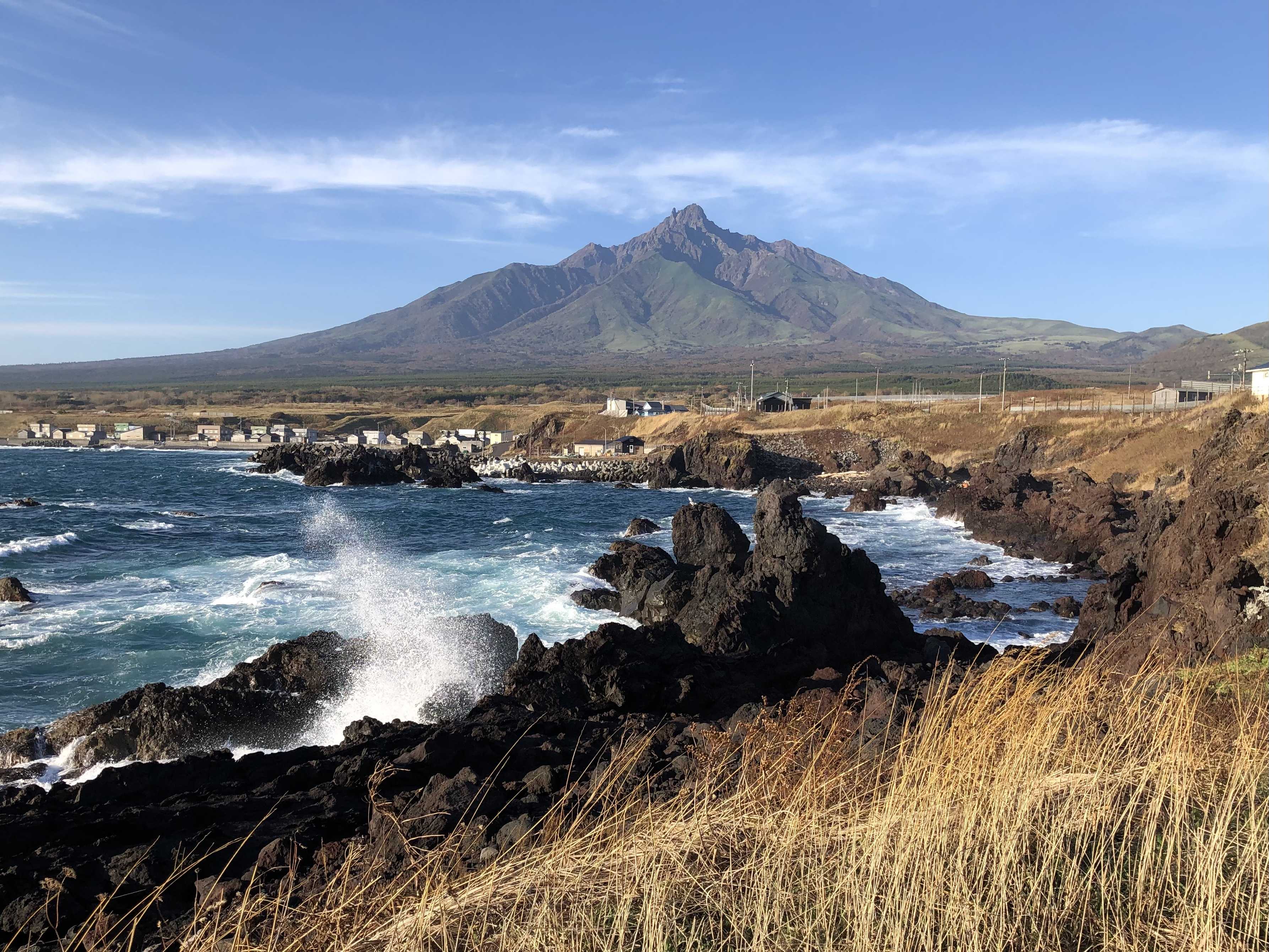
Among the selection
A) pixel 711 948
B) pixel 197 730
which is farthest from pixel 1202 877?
pixel 197 730

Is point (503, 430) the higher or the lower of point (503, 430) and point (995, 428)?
the lower

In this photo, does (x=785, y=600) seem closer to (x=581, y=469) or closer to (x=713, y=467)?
(x=713, y=467)

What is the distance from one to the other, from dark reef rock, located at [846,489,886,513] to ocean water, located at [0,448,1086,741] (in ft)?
3.50

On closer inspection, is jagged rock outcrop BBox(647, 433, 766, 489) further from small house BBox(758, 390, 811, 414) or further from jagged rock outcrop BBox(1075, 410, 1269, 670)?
jagged rock outcrop BBox(1075, 410, 1269, 670)

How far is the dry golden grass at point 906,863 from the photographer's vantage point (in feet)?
13.3

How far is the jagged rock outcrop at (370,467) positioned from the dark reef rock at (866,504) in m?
30.0

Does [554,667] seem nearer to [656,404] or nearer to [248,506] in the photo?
[248,506]

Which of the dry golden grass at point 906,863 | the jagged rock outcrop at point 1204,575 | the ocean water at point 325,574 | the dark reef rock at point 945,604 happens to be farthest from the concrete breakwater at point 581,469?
the dry golden grass at point 906,863

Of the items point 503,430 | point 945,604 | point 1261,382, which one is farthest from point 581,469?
point 945,604

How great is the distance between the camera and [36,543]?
115 feet

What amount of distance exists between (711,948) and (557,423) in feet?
323

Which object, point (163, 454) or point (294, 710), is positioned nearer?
point (294, 710)

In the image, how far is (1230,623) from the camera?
1318 cm

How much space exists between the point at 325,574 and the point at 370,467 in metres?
44.0
